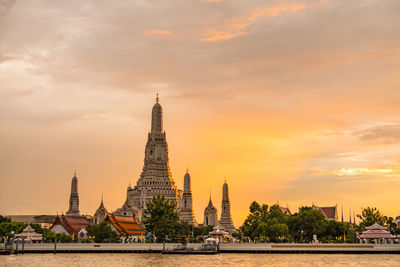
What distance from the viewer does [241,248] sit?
87.0m

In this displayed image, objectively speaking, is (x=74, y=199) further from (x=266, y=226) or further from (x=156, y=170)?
(x=266, y=226)

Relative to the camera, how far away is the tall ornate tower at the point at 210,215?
189 m

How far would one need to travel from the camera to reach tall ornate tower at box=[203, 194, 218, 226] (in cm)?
→ 18938

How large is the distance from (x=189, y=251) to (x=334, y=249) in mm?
21818

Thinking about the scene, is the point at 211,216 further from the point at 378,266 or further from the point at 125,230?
the point at 378,266

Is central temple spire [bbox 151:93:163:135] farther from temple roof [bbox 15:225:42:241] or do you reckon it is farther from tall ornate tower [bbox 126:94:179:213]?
temple roof [bbox 15:225:42:241]

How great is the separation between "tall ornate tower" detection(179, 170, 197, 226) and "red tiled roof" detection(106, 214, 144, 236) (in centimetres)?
4730

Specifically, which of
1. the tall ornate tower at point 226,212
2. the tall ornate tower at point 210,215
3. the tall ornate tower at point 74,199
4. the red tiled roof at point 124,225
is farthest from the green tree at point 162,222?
the tall ornate tower at point 210,215

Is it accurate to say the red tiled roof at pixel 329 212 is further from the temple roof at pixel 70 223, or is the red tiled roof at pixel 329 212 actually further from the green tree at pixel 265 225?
the temple roof at pixel 70 223

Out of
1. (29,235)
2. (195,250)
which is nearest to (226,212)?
(29,235)

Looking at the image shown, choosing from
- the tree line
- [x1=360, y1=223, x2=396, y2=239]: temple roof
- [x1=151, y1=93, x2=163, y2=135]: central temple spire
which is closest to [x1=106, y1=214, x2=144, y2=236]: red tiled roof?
the tree line

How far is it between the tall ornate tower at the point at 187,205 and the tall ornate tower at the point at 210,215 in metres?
16.3

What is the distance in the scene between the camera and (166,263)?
68.6 m

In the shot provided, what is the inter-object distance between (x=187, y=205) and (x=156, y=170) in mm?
15130
